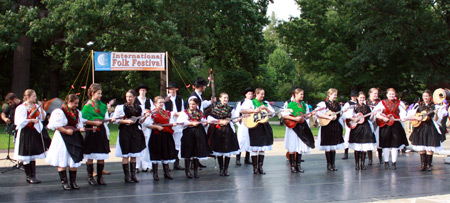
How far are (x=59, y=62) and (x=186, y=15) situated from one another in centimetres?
915

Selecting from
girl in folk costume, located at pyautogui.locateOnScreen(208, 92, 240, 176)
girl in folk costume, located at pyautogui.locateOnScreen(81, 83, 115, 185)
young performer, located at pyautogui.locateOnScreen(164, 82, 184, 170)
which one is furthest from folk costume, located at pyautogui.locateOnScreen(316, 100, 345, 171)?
girl in folk costume, located at pyautogui.locateOnScreen(81, 83, 115, 185)

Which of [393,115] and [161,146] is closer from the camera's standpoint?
[161,146]

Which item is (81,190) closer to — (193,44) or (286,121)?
(286,121)

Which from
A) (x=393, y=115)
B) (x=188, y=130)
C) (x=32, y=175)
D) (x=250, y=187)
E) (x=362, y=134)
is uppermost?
(x=393, y=115)

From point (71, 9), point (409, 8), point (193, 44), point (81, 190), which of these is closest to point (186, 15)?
point (193, 44)

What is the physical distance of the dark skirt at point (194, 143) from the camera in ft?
32.8

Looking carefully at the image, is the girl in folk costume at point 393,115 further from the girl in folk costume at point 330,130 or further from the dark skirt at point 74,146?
the dark skirt at point 74,146

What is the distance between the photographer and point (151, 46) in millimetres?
26234

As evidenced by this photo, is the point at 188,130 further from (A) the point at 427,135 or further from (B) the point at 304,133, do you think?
(A) the point at 427,135

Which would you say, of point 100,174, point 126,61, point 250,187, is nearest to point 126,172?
point 100,174

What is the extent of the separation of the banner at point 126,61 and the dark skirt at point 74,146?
845 cm

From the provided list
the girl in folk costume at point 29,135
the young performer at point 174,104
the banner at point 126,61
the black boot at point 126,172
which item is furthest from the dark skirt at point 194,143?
the banner at point 126,61

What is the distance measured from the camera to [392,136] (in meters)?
11.1

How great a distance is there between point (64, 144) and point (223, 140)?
11.1 ft
